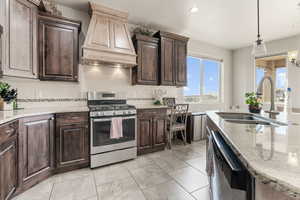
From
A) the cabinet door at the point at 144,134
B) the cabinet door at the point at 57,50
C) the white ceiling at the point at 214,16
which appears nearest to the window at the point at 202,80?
the white ceiling at the point at 214,16

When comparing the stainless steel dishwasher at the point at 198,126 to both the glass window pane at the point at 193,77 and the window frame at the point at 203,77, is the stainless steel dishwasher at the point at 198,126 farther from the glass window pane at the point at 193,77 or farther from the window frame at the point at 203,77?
the glass window pane at the point at 193,77

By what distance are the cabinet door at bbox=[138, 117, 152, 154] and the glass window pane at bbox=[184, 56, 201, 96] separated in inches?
71.4

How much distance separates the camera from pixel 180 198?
168cm

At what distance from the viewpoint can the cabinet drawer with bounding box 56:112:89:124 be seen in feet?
7.08

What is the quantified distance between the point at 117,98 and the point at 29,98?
1519mm

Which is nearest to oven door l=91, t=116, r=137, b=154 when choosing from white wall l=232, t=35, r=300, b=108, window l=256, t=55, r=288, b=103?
window l=256, t=55, r=288, b=103

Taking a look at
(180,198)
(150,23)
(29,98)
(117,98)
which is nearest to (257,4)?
(150,23)

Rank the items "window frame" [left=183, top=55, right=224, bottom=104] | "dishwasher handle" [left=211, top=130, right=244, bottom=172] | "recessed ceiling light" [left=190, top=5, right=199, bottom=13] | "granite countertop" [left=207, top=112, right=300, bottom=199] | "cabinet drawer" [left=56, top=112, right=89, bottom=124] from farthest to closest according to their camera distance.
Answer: "window frame" [left=183, top=55, right=224, bottom=104], "recessed ceiling light" [left=190, top=5, right=199, bottom=13], "cabinet drawer" [left=56, top=112, right=89, bottom=124], "dishwasher handle" [left=211, top=130, right=244, bottom=172], "granite countertop" [left=207, top=112, right=300, bottom=199]

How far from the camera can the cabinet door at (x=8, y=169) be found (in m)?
1.37

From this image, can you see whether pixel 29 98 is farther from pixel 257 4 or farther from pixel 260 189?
pixel 257 4

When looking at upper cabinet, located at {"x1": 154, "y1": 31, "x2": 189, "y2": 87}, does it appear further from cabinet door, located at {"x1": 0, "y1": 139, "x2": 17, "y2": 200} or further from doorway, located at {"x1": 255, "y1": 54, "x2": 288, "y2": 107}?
cabinet door, located at {"x1": 0, "y1": 139, "x2": 17, "y2": 200}

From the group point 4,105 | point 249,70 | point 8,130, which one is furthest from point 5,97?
point 249,70

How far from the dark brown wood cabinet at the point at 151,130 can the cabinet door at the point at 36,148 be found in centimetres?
149

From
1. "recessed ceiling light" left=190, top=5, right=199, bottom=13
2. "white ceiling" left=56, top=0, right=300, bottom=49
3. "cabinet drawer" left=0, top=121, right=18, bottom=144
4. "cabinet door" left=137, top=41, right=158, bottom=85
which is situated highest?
"white ceiling" left=56, top=0, right=300, bottom=49
